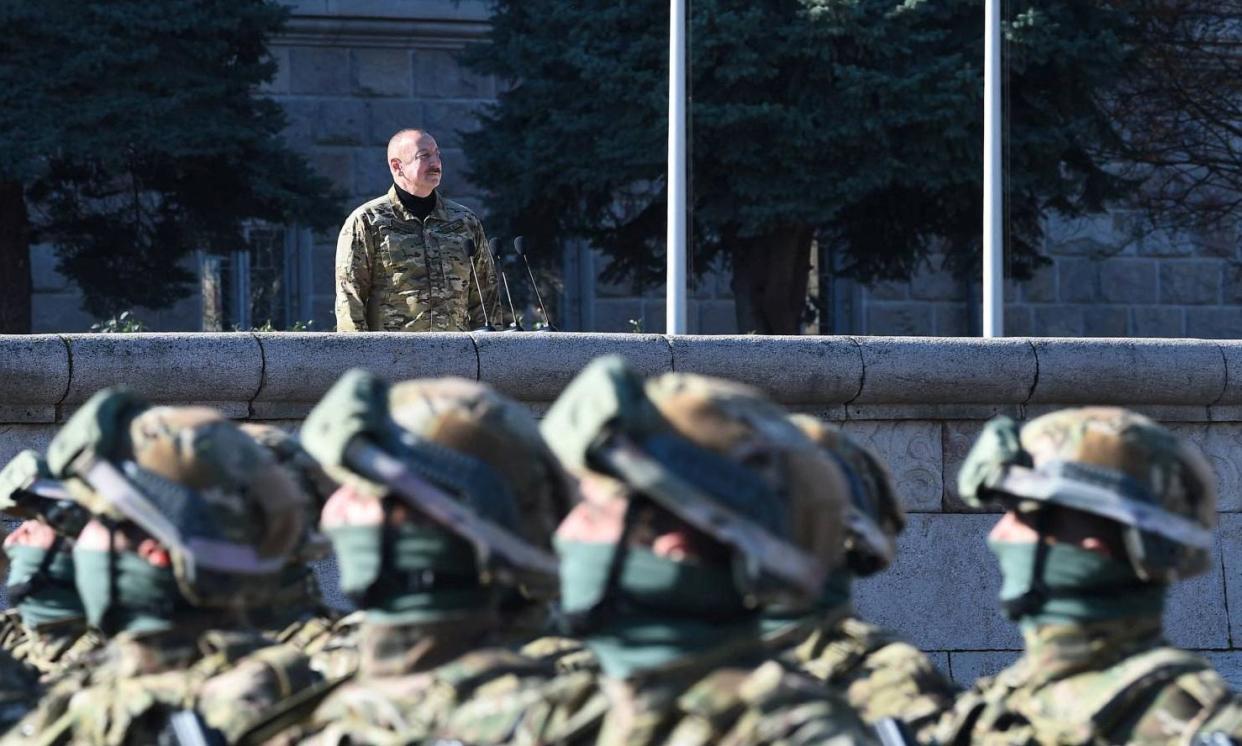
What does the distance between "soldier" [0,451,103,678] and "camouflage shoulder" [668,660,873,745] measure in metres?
2.39

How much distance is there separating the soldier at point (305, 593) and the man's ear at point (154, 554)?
61 centimetres

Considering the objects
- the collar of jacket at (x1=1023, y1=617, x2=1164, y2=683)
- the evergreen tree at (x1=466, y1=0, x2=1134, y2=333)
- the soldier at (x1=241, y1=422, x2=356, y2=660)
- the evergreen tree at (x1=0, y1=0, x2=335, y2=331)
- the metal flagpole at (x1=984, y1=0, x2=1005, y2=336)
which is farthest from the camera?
the evergreen tree at (x1=466, y1=0, x2=1134, y2=333)

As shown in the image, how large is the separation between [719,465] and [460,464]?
0.64m

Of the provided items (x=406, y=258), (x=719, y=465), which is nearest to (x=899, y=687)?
(x=719, y=465)

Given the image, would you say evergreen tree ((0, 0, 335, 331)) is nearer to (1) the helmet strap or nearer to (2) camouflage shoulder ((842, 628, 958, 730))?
(2) camouflage shoulder ((842, 628, 958, 730))

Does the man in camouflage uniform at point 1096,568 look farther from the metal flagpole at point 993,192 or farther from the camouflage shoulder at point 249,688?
the metal flagpole at point 993,192

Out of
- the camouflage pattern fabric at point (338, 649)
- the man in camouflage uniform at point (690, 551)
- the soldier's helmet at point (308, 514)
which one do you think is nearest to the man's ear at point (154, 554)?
the camouflage pattern fabric at point (338, 649)

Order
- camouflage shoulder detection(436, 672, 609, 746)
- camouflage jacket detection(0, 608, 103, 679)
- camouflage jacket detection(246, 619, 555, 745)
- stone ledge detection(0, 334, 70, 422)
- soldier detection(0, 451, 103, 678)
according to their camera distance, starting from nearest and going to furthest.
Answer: camouflage shoulder detection(436, 672, 609, 746) < camouflage jacket detection(246, 619, 555, 745) < camouflage jacket detection(0, 608, 103, 679) < soldier detection(0, 451, 103, 678) < stone ledge detection(0, 334, 70, 422)

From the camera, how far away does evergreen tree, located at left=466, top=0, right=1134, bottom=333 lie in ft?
66.9

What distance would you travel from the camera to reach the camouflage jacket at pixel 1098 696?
5.04m

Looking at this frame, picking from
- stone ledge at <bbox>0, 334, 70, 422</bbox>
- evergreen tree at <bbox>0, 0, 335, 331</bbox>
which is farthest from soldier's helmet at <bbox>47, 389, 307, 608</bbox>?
evergreen tree at <bbox>0, 0, 335, 331</bbox>

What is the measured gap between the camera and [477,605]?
16.0ft

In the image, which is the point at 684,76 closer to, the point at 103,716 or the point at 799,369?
the point at 799,369

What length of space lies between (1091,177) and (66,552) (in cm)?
1686
